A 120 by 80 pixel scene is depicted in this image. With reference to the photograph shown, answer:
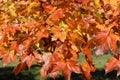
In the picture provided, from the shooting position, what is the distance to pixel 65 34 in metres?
2.19

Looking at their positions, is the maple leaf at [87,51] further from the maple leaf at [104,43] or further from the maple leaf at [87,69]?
the maple leaf at [104,43]

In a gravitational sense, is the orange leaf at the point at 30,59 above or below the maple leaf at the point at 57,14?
below

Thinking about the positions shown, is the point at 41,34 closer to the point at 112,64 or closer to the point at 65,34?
the point at 65,34

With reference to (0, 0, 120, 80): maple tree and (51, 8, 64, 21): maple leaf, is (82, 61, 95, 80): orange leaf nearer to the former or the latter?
(0, 0, 120, 80): maple tree

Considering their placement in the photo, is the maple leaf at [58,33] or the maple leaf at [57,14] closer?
the maple leaf at [58,33]

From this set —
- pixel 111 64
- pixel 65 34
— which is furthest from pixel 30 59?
pixel 111 64

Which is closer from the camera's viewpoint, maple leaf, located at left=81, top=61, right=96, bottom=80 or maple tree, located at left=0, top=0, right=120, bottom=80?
maple tree, located at left=0, top=0, right=120, bottom=80

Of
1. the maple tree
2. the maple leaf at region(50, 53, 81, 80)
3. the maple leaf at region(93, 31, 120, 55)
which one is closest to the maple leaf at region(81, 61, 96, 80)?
the maple tree

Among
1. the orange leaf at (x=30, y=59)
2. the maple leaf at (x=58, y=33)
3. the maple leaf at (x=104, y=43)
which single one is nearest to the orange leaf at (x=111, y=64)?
the maple leaf at (x=104, y=43)

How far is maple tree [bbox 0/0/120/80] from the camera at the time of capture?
6.96 ft

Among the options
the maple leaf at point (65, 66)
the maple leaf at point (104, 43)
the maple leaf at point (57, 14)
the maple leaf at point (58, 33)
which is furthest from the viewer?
the maple leaf at point (57, 14)

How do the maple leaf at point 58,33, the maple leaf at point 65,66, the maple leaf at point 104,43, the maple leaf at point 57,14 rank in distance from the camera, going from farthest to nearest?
the maple leaf at point 57,14
the maple leaf at point 58,33
the maple leaf at point 65,66
the maple leaf at point 104,43

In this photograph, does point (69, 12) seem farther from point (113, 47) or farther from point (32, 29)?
point (113, 47)

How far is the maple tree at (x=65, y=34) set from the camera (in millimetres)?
2121
